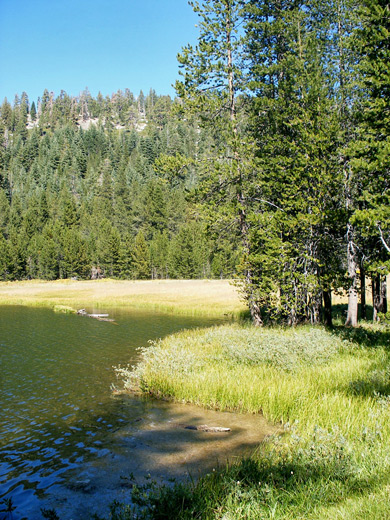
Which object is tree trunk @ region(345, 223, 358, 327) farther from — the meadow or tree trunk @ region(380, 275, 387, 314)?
tree trunk @ region(380, 275, 387, 314)

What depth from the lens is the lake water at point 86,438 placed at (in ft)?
22.7

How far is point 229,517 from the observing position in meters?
4.49

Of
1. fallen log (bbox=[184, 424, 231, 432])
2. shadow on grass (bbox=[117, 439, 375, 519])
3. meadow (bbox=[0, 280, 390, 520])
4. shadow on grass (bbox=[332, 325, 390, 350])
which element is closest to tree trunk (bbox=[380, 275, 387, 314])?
shadow on grass (bbox=[332, 325, 390, 350])

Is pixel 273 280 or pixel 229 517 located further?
pixel 273 280

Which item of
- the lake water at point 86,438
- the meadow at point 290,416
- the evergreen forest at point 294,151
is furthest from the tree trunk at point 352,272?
the lake water at point 86,438

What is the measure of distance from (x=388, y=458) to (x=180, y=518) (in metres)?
2.89

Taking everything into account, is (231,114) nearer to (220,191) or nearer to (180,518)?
(220,191)

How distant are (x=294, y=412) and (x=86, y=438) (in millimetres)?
5008

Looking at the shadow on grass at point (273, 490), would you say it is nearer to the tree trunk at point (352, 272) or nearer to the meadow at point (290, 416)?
the meadow at point (290, 416)

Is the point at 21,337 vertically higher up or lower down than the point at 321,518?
lower down

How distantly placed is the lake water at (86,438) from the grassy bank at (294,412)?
885mm

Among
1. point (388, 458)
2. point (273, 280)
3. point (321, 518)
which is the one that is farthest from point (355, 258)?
point (321, 518)

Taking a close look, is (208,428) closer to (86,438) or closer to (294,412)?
(294,412)

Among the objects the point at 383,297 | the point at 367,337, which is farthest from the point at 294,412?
the point at 383,297
